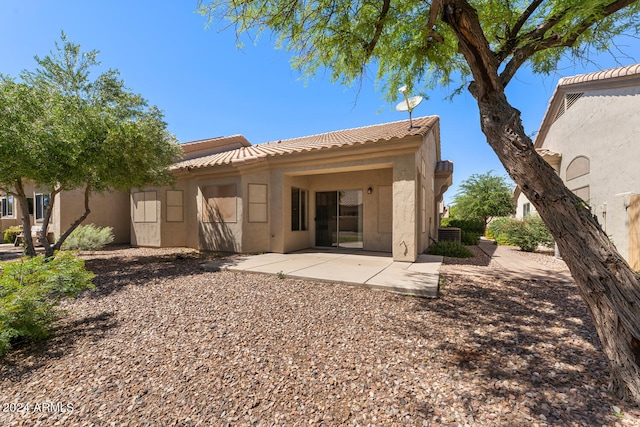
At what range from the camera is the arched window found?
31.4 feet

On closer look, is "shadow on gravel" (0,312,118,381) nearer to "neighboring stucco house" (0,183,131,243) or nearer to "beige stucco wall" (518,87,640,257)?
"neighboring stucco house" (0,183,131,243)

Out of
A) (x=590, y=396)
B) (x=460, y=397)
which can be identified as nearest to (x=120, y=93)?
(x=460, y=397)

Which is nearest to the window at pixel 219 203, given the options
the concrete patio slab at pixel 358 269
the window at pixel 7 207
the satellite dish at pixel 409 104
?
the concrete patio slab at pixel 358 269

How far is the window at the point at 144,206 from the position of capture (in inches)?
500

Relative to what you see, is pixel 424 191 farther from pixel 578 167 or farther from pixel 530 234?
pixel 530 234

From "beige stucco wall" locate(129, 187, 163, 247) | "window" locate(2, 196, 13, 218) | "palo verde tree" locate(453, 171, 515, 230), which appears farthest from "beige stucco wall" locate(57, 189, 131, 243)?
"palo verde tree" locate(453, 171, 515, 230)

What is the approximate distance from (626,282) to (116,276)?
9594mm

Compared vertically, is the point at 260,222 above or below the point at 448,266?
above

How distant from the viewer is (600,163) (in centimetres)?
892

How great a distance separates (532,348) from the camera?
3227 millimetres

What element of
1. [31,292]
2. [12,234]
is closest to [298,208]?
[31,292]

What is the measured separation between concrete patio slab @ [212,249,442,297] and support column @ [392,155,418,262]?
43 cm

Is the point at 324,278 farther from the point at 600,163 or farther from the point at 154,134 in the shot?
the point at 600,163

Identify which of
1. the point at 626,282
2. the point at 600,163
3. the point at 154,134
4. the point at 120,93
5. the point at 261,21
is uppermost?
the point at 120,93
